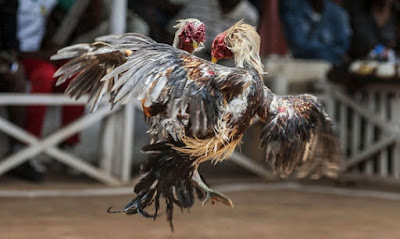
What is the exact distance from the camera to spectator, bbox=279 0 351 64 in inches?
340

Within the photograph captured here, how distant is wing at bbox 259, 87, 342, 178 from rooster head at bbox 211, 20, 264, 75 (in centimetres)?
18

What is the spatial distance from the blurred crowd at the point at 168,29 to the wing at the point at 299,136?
2802 millimetres

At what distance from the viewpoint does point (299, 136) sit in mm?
4102

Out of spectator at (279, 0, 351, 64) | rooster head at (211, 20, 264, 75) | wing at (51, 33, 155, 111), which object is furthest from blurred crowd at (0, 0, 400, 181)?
rooster head at (211, 20, 264, 75)

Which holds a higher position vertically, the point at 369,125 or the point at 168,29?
the point at 168,29

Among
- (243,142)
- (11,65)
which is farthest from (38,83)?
(243,142)

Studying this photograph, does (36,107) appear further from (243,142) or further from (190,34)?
(190,34)

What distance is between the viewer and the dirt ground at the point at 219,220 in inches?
213

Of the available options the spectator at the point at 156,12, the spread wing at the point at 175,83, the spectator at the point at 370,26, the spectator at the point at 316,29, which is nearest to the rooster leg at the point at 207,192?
the spread wing at the point at 175,83

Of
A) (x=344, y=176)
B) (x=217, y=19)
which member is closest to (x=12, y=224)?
(x=217, y=19)

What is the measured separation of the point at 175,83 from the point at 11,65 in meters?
3.85

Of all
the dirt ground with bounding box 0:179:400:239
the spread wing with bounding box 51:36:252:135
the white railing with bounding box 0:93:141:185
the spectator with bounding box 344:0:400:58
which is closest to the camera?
the spread wing with bounding box 51:36:252:135

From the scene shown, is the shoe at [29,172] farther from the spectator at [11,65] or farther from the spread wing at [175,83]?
the spread wing at [175,83]

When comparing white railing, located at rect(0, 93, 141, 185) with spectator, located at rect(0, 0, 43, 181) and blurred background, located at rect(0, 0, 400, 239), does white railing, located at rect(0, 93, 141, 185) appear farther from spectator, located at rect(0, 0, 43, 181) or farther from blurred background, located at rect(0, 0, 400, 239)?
Result: spectator, located at rect(0, 0, 43, 181)
